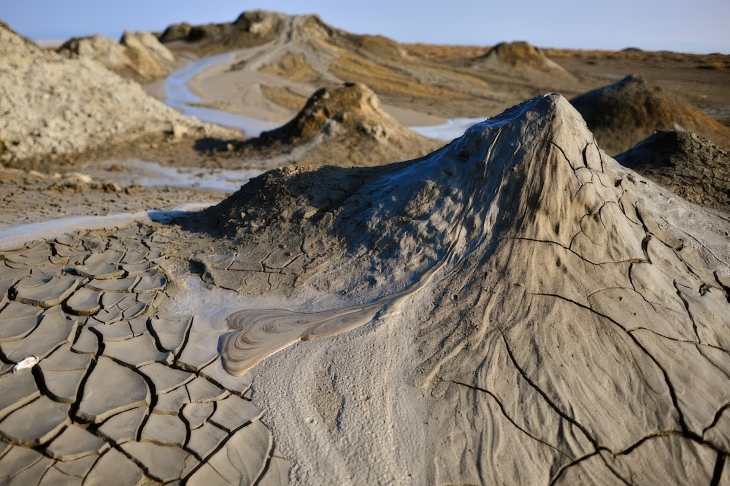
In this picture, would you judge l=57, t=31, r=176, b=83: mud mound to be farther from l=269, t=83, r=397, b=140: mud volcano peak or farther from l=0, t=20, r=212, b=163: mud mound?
l=269, t=83, r=397, b=140: mud volcano peak

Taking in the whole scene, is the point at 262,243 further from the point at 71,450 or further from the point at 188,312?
the point at 71,450

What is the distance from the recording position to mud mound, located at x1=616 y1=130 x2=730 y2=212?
4.33 meters

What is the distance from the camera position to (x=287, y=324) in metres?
3.00

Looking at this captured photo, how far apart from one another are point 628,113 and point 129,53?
68.6 ft

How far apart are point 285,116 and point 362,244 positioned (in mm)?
13011

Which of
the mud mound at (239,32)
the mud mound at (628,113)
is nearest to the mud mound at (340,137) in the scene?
the mud mound at (628,113)

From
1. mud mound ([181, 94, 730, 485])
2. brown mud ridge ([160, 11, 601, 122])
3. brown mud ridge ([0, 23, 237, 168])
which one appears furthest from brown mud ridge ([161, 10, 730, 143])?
mud mound ([181, 94, 730, 485])

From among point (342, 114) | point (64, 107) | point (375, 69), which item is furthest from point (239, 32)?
point (342, 114)

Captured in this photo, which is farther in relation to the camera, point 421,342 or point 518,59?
point 518,59

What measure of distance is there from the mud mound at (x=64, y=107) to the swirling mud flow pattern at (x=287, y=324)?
8.13 metres

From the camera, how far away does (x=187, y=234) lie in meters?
4.56

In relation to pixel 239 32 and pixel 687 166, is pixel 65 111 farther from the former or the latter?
pixel 239 32

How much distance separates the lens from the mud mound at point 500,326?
2215 millimetres

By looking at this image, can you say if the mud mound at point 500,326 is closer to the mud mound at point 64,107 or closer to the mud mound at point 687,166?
the mud mound at point 687,166
